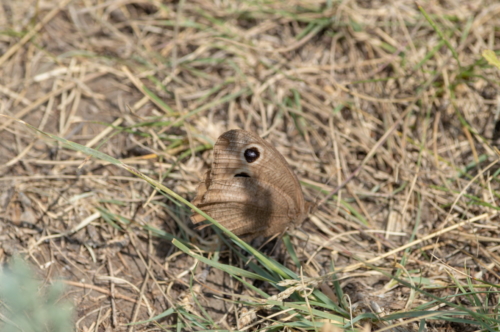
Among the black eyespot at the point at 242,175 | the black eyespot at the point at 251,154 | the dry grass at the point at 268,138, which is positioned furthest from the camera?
the dry grass at the point at 268,138

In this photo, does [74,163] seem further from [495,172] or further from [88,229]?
[495,172]

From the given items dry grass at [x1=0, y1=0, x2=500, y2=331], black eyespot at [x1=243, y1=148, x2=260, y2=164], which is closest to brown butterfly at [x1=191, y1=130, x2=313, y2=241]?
black eyespot at [x1=243, y1=148, x2=260, y2=164]

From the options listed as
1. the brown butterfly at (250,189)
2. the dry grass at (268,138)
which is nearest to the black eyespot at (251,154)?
the brown butterfly at (250,189)

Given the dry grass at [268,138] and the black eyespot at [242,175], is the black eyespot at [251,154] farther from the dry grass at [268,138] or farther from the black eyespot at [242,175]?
the dry grass at [268,138]

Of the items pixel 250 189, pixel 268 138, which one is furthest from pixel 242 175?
pixel 268 138

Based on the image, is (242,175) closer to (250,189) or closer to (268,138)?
(250,189)

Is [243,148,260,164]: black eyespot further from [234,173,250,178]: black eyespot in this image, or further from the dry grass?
the dry grass

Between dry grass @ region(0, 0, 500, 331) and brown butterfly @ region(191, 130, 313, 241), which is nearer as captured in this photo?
brown butterfly @ region(191, 130, 313, 241)
